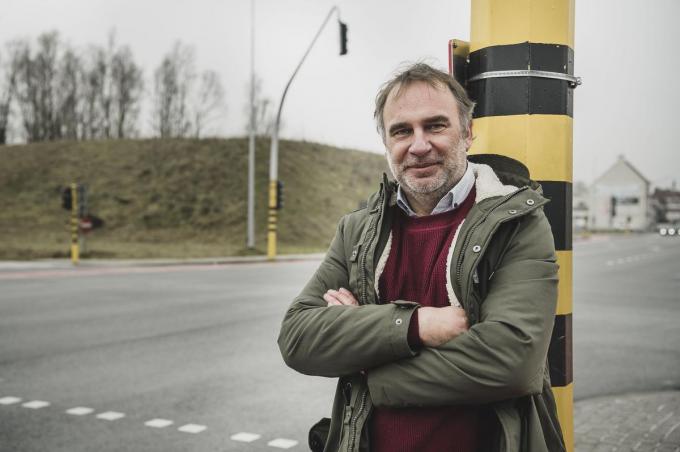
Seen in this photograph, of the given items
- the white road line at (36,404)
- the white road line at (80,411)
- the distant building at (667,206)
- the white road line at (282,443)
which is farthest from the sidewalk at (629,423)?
the distant building at (667,206)

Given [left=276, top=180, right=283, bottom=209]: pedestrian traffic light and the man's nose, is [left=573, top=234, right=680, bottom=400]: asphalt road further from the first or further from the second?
[left=276, top=180, right=283, bottom=209]: pedestrian traffic light

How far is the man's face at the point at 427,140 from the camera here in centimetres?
207

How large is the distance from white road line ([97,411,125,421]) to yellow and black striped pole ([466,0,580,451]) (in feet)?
12.1

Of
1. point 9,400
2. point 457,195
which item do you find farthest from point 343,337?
point 9,400

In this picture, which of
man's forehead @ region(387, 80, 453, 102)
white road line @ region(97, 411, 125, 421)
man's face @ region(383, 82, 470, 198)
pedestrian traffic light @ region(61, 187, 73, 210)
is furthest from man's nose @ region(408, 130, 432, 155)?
pedestrian traffic light @ region(61, 187, 73, 210)

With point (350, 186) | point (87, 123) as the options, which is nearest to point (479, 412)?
point (350, 186)

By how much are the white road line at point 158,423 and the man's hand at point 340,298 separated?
3.34 meters

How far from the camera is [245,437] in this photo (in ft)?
15.8

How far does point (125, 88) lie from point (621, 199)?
76684 mm

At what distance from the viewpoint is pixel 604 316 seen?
10852 millimetres

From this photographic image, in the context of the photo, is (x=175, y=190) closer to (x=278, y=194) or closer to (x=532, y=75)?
(x=278, y=194)

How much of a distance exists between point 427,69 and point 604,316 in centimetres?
970

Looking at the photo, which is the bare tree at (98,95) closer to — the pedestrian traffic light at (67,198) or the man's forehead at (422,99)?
the pedestrian traffic light at (67,198)

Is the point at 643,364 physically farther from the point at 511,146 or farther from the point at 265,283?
the point at 265,283
